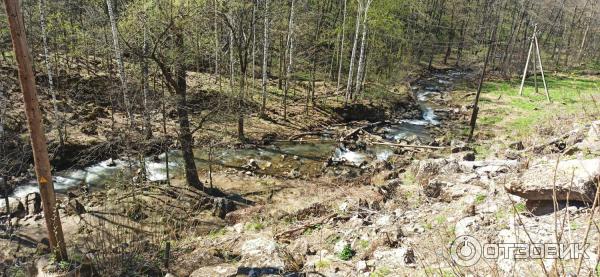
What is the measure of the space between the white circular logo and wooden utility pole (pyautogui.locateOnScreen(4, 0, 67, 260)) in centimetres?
684

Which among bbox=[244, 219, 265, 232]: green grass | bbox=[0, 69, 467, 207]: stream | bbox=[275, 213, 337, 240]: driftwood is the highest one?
bbox=[275, 213, 337, 240]: driftwood

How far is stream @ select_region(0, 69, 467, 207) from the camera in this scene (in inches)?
574

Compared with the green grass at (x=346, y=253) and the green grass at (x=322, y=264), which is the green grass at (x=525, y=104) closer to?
the green grass at (x=346, y=253)

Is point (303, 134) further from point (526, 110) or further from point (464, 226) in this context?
point (526, 110)

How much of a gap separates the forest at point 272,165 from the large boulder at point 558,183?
0.10ft

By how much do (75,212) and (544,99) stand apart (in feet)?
96.9

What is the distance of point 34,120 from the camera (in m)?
6.66

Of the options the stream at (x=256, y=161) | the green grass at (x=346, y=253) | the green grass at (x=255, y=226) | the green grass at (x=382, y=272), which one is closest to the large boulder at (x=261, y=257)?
the green grass at (x=346, y=253)

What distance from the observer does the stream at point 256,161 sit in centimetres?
1457

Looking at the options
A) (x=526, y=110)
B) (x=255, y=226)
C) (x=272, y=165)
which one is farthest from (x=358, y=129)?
(x=255, y=226)

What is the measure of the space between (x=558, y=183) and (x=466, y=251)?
67.7 inches

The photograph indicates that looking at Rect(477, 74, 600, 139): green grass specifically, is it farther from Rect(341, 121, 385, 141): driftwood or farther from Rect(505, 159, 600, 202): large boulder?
Rect(505, 159, 600, 202): large boulder

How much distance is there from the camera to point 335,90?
1120 inches

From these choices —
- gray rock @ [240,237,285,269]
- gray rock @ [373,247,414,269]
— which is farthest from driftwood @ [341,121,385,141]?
gray rock @ [373,247,414,269]
